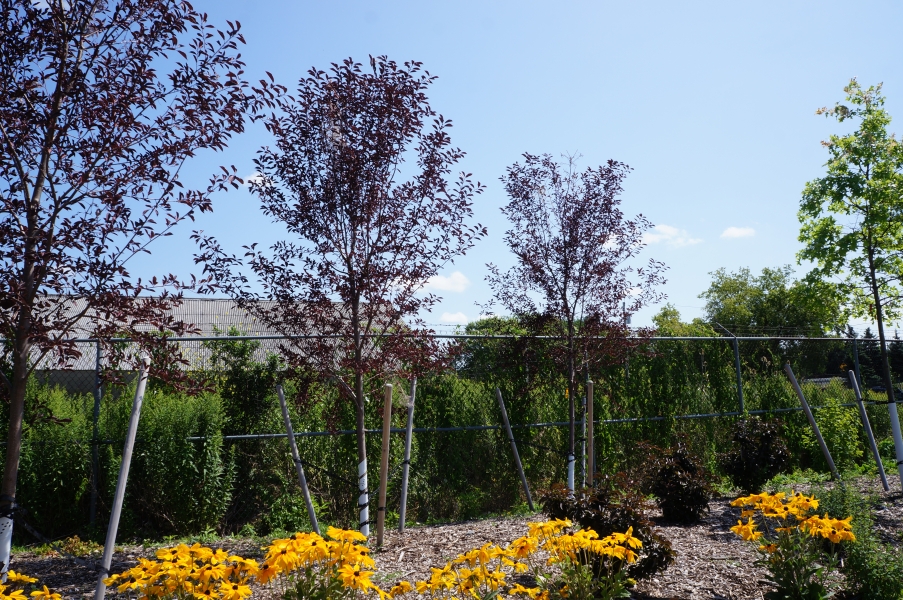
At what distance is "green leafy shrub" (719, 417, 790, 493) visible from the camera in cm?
756

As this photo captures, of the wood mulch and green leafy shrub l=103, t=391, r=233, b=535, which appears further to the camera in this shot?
green leafy shrub l=103, t=391, r=233, b=535

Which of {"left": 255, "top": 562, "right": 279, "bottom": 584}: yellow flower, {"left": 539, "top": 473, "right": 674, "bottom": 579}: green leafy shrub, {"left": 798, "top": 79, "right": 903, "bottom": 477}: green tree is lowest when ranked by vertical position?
{"left": 539, "top": 473, "right": 674, "bottom": 579}: green leafy shrub

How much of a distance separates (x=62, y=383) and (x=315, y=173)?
4627mm

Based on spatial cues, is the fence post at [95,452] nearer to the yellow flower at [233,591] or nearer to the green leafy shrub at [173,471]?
the green leafy shrub at [173,471]

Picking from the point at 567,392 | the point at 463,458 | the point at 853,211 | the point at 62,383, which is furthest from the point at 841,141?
the point at 62,383

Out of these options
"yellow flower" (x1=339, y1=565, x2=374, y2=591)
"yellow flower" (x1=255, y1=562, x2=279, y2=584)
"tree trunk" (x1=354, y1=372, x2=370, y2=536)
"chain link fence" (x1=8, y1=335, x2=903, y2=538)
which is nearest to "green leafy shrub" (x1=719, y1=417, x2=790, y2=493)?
"chain link fence" (x1=8, y1=335, x2=903, y2=538)

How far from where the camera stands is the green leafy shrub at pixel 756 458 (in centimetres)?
756

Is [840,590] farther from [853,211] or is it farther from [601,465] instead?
[853,211]

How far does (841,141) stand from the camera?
1403 cm

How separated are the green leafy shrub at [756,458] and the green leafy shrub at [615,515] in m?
3.61

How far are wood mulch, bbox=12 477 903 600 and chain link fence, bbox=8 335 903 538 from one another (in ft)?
2.31

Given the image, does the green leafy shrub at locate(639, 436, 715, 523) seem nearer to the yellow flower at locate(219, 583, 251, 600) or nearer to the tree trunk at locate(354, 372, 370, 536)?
the tree trunk at locate(354, 372, 370, 536)

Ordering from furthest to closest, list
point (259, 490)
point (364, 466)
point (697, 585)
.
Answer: point (259, 490)
point (364, 466)
point (697, 585)

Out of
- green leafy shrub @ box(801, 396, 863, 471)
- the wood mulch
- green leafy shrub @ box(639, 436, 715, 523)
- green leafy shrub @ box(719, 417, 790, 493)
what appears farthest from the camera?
green leafy shrub @ box(801, 396, 863, 471)
